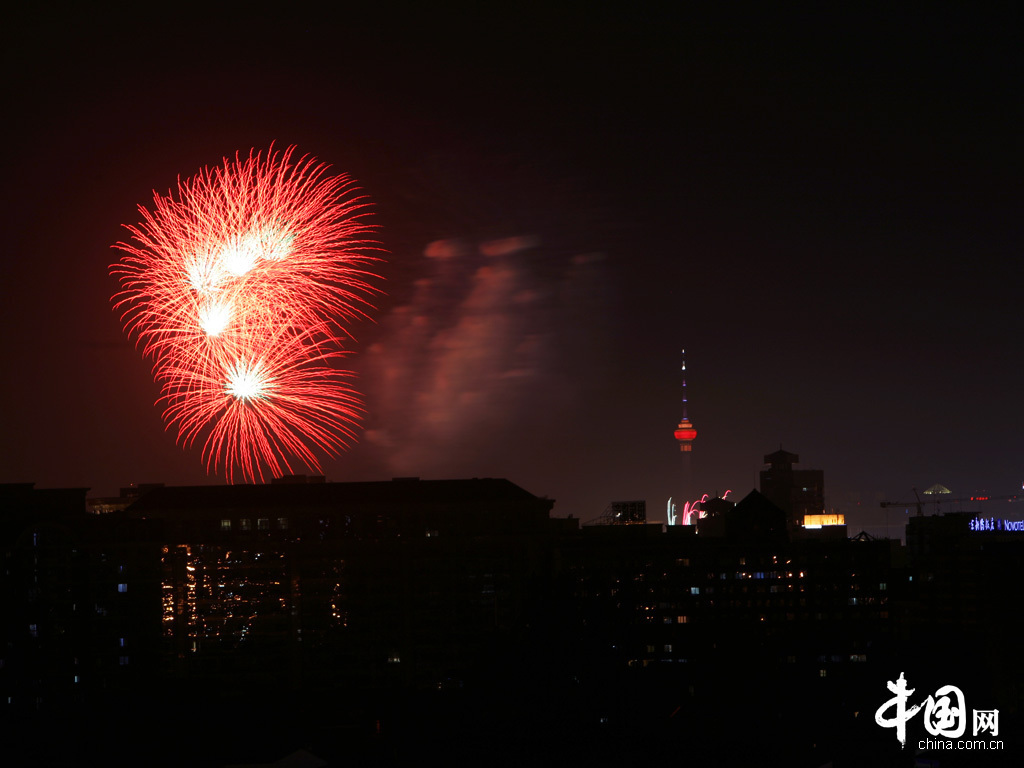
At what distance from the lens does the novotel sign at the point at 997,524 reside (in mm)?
190875

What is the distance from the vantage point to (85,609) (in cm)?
10425

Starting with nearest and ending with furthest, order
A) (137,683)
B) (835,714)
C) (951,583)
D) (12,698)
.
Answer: (12,698) → (835,714) → (137,683) → (951,583)

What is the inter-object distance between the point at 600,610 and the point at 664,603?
1861 inches

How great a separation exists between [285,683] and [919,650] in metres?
63.8

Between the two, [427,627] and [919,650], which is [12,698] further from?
[919,650]

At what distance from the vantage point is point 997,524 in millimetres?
193500

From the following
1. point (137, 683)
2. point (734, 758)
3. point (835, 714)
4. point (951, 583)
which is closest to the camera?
point (734, 758)

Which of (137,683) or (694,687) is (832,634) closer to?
(694,687)

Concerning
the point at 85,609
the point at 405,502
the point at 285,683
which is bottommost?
the point at 285,683

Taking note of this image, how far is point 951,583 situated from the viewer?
159375 millimetres

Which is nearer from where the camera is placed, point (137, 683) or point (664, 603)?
point (137, 683)

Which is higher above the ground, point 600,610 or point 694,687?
point 600,610

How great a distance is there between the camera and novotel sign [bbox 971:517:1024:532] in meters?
191

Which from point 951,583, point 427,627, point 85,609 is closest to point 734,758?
point 427,627
